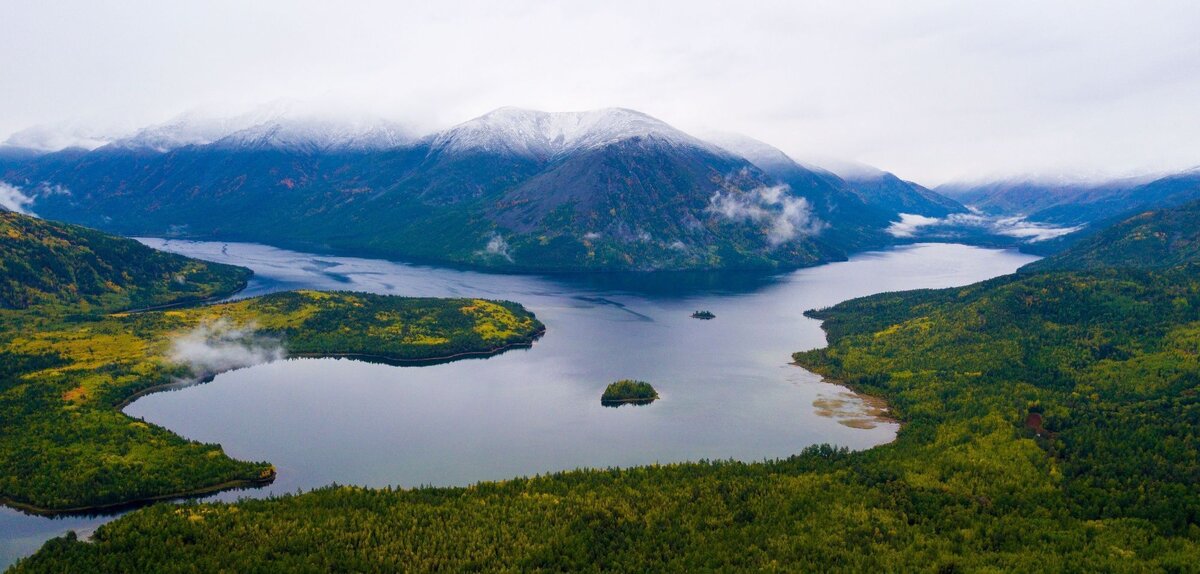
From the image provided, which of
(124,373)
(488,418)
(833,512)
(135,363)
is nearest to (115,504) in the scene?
(488,418)

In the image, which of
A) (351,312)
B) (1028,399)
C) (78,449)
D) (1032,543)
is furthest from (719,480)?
(351,312)

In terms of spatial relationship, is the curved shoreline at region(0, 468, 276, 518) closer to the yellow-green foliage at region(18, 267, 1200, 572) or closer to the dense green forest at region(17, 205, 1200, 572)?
the dense green forest at region(17, 205, 1200, 572)

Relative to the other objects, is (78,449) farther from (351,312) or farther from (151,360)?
(351,312)

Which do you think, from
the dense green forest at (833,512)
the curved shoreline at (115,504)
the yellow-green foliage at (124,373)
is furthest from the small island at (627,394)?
the curved shoreline at (115,504)

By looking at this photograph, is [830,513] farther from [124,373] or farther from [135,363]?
[135,363]

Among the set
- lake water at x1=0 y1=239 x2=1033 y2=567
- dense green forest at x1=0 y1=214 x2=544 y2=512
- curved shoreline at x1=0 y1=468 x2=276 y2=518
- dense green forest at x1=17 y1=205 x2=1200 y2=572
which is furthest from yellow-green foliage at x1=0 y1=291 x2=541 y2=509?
dense green forest at x1=17 y1=205 x2=1200 y2=572
